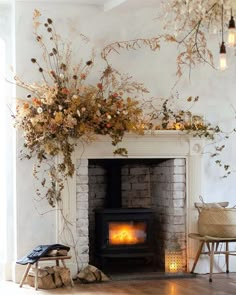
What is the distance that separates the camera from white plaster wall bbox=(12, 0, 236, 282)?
7492mm

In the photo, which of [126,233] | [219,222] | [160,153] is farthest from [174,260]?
[160,153]

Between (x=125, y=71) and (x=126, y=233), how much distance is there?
1864mm

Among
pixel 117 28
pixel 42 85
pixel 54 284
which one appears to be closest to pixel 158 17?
pixel 117 28

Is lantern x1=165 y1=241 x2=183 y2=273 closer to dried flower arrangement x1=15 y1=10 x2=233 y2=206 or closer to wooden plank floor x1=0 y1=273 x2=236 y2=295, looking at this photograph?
wooden plank floor x1=0 y1=273 x2=236 y2=295

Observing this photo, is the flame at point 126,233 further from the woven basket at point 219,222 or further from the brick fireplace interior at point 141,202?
the woven basket at point 219,222

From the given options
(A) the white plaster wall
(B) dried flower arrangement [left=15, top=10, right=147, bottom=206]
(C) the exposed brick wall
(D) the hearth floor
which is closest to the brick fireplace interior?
(C) the exposed brick wall

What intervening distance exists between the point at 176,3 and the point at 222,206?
3.77 metres

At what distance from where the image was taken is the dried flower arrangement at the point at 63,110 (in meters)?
7.18

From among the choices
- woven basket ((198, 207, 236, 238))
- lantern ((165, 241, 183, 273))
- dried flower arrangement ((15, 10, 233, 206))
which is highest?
dried flower arrangement ((15, 10, 233, 206))

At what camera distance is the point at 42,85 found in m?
7.39

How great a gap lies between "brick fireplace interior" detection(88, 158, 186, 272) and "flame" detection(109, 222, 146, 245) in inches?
0.9

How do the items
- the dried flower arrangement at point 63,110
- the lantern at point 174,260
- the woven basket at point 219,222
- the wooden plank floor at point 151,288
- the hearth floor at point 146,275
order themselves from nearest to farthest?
1. the wooden plank floor at point 151,288
2. the dried flower arrangement at point 63,110
3. the woven basket at point 219,222
4. the hearth floor at point 146,275
5. the lantern at point 174,260

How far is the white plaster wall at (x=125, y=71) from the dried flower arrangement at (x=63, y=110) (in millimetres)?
124

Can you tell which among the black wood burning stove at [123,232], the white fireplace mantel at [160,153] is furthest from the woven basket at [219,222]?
the black wood burning stove at [123,232]
